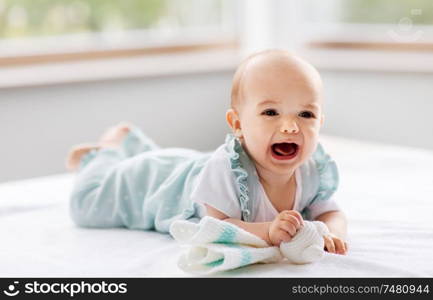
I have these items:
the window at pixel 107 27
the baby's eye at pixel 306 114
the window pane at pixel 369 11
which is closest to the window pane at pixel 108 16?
the window at pixel 107 27

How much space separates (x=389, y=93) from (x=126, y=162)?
1.43 metres

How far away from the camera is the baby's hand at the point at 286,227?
1.11 m

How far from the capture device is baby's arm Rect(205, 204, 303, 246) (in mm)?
1109

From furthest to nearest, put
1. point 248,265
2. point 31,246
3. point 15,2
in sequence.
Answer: point 15,2
point 31,246
point 248,265

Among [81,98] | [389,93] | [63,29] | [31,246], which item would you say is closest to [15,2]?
[63,29]

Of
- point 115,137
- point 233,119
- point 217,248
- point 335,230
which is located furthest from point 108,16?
point 217,248

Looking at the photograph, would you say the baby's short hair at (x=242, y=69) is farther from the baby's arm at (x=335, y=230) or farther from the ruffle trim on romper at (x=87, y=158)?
the ruffle trim on romper at (x=87, y=158)

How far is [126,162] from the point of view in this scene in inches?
60.1

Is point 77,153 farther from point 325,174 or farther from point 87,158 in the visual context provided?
point 325,174

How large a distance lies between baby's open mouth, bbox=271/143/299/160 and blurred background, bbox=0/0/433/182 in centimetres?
150

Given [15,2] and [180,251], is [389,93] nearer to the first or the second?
[15,2]

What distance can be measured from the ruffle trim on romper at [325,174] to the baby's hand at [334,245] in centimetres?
14

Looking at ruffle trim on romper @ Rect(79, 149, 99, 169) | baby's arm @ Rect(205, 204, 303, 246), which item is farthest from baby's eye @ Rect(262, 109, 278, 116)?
ruffle trim on romper @ Rect(79, 149, 99, 169)

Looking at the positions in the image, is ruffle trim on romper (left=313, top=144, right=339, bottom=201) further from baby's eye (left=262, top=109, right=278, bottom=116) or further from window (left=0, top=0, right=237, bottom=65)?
window (left=0, top=0, right=237, bottom=65)
